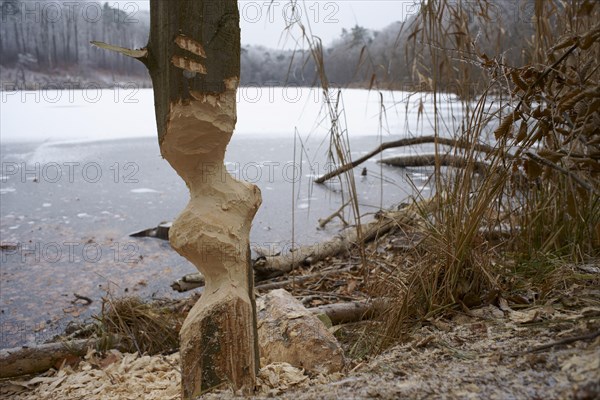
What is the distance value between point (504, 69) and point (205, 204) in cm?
68

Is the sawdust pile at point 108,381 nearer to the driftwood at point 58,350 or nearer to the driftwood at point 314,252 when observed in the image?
the driftwood at point 58,350

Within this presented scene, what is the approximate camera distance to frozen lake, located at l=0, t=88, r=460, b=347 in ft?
6.26

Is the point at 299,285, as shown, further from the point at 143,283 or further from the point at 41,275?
the point at 41,275

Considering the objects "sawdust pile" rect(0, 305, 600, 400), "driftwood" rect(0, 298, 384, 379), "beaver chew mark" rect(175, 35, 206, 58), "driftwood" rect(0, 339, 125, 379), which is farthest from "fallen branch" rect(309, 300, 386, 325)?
"beaver chew mark" rect(175, 35, 206, 58)

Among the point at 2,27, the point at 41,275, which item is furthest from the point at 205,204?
the point at 2,27

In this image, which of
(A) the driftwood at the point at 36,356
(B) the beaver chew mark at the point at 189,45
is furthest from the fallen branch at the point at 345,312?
(B) the beaver chew mark at the point at 189,45

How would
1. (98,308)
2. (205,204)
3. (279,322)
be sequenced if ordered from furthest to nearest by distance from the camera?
(98,308) → (279,322) → (205,204)

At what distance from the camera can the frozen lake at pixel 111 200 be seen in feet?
6.26

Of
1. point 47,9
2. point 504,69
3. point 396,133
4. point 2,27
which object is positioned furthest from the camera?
point 396,133

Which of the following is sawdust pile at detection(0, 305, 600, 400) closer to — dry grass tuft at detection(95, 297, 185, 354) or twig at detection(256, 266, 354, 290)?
dry grass tuft at detection(95, 297, 185, 354)

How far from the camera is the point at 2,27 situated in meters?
3.29

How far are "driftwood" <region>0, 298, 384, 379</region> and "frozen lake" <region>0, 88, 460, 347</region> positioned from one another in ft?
0.86

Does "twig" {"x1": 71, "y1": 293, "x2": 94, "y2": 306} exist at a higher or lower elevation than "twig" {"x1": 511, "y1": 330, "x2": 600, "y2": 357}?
lower

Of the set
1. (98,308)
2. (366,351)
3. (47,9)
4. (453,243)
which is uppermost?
(47,9)
